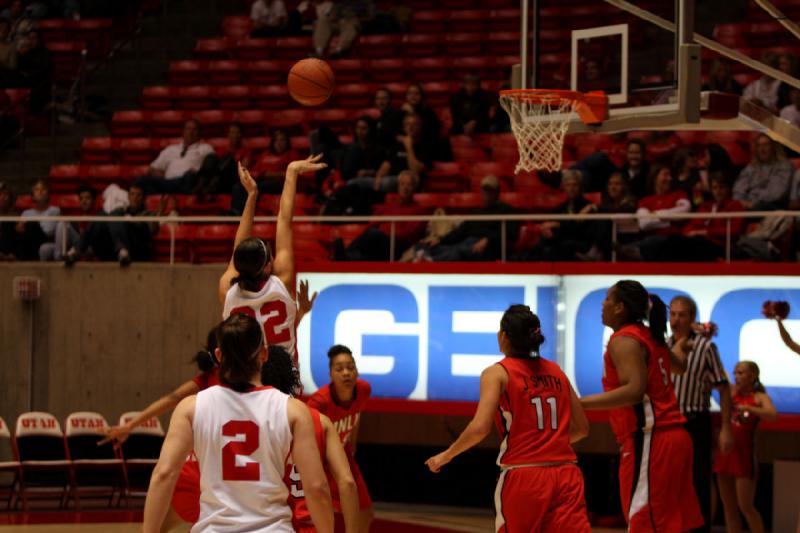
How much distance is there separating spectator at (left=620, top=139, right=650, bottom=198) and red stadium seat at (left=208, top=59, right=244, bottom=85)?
615 centimetres

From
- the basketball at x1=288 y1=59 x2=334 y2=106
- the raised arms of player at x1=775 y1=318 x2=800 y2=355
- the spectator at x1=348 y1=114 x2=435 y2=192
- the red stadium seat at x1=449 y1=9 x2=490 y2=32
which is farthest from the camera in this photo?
the red stadium seat at x1=449 y1=9 x2=490 y2=32

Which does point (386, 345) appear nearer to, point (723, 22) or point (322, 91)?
point (322, 91)

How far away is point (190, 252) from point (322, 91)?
473cm

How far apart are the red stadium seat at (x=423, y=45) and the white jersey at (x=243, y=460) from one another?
12.1 metres

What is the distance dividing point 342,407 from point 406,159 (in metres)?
5.69

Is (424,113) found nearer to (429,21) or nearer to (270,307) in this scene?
(429,21)

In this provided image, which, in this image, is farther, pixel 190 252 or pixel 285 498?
pixel 190 252

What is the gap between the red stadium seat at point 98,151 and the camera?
1579 cm

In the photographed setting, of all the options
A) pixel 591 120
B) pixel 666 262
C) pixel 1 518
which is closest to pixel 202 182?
pixel 1 518

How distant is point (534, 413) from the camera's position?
237 inches

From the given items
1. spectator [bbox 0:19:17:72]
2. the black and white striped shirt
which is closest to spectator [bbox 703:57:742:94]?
the black and white striped shirt

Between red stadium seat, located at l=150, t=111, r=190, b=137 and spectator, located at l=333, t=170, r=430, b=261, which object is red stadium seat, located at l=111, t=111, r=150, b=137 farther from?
spectator, located at l=333, t=170, r=430, b=261

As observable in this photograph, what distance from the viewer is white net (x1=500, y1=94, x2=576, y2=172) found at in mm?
8391

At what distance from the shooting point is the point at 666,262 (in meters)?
10.8
